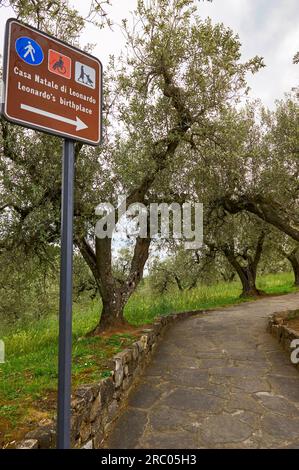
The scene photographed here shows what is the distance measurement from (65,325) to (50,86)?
191cm

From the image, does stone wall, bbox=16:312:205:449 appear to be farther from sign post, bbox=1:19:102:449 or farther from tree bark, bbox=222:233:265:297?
tree bark, bbox=222:233:265:297

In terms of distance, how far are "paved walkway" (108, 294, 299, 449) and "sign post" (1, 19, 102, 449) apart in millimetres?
2818

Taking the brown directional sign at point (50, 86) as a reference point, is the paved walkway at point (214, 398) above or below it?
below

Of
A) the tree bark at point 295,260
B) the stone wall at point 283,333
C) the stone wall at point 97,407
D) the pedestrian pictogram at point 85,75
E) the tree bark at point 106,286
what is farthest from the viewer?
the tree bark at point 295,260

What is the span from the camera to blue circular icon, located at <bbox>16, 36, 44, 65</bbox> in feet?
8.36

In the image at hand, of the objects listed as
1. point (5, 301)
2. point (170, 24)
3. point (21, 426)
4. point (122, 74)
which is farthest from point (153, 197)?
point (5, 301)

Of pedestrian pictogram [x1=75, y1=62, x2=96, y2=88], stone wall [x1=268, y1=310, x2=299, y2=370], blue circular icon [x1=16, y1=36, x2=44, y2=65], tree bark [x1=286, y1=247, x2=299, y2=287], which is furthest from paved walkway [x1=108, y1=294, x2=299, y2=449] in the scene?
tree bark [x1=286, y1=247, x2=299, y2=287]

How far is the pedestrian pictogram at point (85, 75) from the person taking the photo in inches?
113

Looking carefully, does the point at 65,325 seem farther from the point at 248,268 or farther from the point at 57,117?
the point at 248,268

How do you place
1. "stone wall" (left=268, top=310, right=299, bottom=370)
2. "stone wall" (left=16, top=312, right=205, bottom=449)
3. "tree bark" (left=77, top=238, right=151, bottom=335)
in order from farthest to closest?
1. "tree bark" (left=77, top=238, right=151, bottom=335)
2. "stone wall" (left=268, top=310, right=299, bottom=370)
3. "stone wall" (left=16, top=312, right=205, bottom=449)

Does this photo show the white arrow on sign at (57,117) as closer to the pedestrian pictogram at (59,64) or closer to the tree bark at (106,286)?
the pedestrian pictogram at (59,64)

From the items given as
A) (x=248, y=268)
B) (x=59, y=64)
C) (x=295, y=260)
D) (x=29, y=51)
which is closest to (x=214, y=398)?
(x=59, y=64)

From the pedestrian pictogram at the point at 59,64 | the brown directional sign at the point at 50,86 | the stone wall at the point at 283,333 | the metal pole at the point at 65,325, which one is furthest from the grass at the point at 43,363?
the stone wall at the point at 283,333

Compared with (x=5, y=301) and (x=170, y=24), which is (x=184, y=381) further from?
(x=5, y=301)
